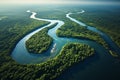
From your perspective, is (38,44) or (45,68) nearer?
(45,68)

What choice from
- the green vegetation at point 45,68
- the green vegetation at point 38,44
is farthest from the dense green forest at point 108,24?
the green vegetation at point 38,44

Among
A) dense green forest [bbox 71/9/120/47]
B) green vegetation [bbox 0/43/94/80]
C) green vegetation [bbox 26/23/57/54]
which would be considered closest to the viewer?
green vegetation [bbox 0/43/94/80]

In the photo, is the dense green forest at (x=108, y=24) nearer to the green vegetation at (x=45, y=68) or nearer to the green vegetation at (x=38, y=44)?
the green vegetation at (x=45, y=68)

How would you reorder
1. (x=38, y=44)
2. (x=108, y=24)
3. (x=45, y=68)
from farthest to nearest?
(x=108, y=24)
(x=38, y=44)
(x=45, y=68)

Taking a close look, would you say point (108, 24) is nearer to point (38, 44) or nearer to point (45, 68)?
point (38, 44)

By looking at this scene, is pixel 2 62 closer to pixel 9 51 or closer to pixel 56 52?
pixel 9 51

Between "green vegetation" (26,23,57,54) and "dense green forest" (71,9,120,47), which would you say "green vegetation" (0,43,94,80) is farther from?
"dense green forest" (71,9,120,47)

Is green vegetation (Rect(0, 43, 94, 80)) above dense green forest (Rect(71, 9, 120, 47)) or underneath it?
underneath

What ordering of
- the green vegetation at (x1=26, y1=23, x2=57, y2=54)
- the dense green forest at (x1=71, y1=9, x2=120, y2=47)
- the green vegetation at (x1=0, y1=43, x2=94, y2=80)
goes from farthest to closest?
the dense green forest at (x1=71, y1=9, x2=120, y2=47)
the green vegetation at (x1=26, y1=23, x2=57, y2=54)
the green vegetation at (x1=0, y1=43, x2=94, y2=80)

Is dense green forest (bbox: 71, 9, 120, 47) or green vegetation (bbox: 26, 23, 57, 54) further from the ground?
dense green forest (bbox: 71, 9, 120, 47)

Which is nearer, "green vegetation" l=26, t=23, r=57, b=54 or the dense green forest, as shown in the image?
"green vegetation" l=26, t=23, r=57, b=54

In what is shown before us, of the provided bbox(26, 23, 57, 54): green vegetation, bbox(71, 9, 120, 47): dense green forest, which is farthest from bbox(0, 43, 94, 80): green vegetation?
bbox(71, 9, 120, 47): dense green forest

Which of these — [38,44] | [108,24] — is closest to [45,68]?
[38,44]
